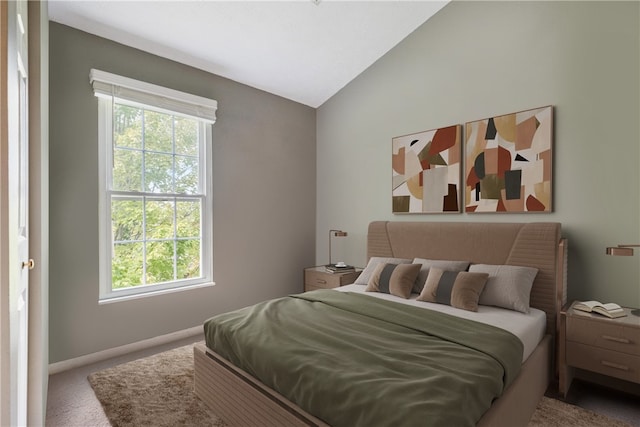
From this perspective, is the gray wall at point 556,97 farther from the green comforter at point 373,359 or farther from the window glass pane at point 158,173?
the window glass pane at point 158,173

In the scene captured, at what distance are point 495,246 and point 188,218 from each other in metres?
2.96

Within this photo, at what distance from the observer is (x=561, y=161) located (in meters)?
2.70

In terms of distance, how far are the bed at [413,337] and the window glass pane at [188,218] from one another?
1435 millimetres

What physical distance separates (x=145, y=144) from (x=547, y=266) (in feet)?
11.9

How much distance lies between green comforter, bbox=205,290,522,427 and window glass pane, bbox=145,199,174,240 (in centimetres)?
139

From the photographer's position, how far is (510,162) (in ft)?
9.66

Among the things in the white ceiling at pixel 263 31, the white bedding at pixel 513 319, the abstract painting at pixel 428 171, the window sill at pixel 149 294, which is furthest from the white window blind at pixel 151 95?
the white bedding at pixel 513 319

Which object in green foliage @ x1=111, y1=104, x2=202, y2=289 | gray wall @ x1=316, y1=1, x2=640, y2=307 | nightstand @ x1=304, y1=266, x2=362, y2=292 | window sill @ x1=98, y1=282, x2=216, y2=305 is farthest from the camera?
nightstand @ x1=304, y1=266, x2=362, y2=292

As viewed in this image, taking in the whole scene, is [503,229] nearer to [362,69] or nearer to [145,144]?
[362,69]

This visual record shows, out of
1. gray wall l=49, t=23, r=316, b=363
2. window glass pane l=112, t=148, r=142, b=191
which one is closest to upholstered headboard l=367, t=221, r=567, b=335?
gray wall l=49, t=23, r=316, b=363

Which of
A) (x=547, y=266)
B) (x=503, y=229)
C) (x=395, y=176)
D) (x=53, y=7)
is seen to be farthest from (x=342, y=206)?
(x=53, y=7)

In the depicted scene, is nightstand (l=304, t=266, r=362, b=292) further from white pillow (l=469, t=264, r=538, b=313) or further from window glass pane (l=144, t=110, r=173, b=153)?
window glass pane (l=144, t=110, r=173, b=153)

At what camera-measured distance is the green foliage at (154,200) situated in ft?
9.97

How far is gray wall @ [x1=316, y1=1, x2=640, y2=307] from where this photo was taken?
2.44m
